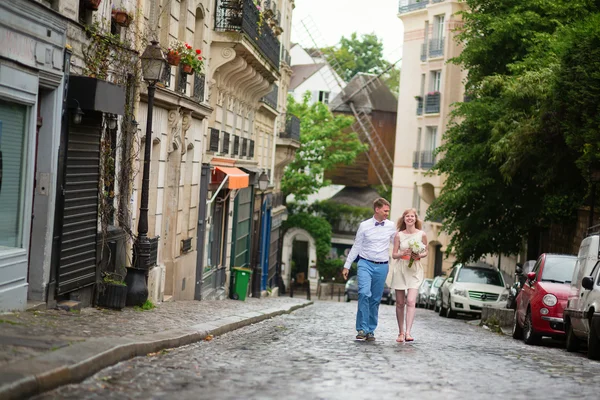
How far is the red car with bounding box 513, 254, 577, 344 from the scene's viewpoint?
1847 centimetres

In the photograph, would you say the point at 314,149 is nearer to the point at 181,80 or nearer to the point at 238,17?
the point at 238,17

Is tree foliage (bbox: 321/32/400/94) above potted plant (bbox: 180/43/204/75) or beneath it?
above

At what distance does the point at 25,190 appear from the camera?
13.5 meters

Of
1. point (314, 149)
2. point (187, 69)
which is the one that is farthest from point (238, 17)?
point (314, 149)

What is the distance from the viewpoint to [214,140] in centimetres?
3028

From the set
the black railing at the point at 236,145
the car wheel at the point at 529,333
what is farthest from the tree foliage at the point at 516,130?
the black railing at the point at 236,145

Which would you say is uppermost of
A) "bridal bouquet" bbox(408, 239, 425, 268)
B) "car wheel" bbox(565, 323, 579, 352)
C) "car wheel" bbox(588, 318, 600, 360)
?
"bridal bouquet" bbox(408, 239, 425, 268)

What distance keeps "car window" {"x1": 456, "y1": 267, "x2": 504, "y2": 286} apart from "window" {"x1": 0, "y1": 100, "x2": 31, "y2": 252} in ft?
74.7

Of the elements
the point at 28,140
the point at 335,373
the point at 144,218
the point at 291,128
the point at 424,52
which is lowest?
the point at 335,373

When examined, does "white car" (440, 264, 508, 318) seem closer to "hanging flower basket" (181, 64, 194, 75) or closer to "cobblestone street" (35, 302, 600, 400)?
"hanging flower basket" (181, 64, 194, 75)

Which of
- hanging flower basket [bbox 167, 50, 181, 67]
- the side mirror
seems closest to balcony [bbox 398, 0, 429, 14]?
hanging flower basket [bbox 167, 50, 181, 67]

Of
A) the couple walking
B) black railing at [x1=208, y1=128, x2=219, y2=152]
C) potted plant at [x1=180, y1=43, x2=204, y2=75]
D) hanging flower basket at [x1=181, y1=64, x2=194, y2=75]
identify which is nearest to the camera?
the couple walking

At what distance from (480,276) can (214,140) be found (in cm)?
1025

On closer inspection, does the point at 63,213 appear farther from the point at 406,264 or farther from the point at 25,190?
the point at 406,264
